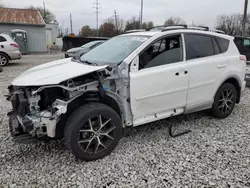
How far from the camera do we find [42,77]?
2.62 meters

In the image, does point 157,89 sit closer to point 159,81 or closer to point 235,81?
point 159,81

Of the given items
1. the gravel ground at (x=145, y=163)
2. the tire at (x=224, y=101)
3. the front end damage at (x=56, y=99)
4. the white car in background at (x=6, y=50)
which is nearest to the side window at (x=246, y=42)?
the tire at (x=224, y=101)

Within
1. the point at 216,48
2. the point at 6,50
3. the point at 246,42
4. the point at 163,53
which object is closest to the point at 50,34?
the point at 6,50

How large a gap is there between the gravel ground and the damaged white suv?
0.27m

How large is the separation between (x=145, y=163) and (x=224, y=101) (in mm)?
2224

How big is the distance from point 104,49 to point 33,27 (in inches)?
715

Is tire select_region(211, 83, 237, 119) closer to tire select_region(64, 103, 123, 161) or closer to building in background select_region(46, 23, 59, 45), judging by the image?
tire select_region(64, 103, 123, 161)

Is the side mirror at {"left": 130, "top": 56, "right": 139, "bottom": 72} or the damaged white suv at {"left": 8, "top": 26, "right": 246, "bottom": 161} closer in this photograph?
the damaged white suv at {"left": 8, "top": 26, "right": 246, "bottom": 161}

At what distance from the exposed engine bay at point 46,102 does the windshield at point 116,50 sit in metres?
0.46

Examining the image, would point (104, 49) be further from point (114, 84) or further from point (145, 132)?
point (145, 132)

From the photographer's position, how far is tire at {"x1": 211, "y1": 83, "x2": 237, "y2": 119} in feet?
12.7

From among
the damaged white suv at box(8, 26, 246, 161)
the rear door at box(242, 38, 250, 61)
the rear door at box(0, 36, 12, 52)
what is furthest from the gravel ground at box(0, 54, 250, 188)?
the rear door at box(0, 36, 12, 52)

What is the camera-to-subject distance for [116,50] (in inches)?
130

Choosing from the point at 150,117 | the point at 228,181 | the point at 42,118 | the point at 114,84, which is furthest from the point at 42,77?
the point at 228,181
